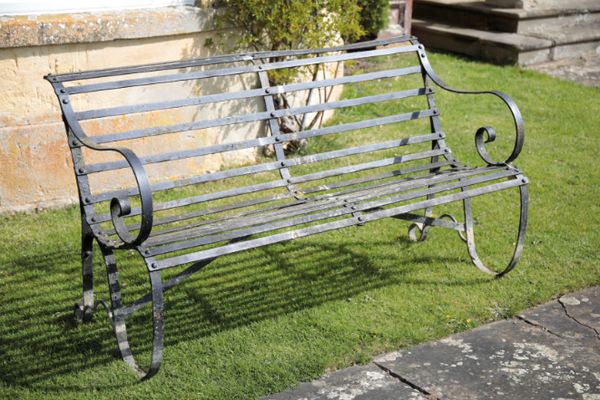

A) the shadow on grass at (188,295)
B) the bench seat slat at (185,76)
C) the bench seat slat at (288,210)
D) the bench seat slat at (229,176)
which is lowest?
the shadow on grass at (188,295)

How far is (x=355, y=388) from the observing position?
3.50 metres

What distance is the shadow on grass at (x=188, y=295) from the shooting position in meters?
3.76

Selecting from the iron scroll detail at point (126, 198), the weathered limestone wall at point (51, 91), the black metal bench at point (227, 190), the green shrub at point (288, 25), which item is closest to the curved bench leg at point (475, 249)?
the black metal bench at point (227, 190)

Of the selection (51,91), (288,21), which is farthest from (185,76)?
(288,21)

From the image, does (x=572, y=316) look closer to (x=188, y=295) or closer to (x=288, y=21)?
(x=188, y=295)

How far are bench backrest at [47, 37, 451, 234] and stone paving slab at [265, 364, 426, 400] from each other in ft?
3.20

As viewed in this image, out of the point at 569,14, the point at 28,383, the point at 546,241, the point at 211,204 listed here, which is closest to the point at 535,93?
the point at 569,14

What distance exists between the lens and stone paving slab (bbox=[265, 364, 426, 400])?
344 cm

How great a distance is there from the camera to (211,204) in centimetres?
540

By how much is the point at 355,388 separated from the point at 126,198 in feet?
3.82

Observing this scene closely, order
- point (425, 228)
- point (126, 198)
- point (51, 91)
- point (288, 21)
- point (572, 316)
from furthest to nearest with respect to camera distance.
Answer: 1. point (288, 21)
2. point (51, 91)
3. point (425, 228)
4. point (572, 316)
5. point (126, 198)

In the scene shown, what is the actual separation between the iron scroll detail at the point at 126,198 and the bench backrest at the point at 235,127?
1 cm

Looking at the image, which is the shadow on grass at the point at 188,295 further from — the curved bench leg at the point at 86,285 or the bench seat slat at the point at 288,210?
the bench seat slat at the point at 288,210

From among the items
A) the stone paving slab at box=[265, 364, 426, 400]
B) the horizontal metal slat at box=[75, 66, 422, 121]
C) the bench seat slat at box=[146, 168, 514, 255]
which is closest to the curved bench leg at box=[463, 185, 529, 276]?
the bench seat slat at box=[146, 168, 514, 255]
